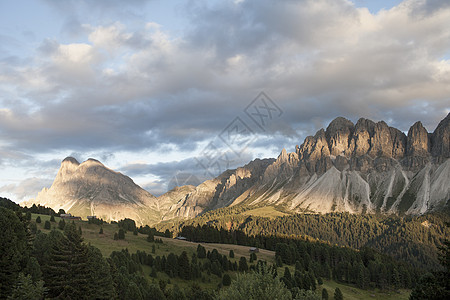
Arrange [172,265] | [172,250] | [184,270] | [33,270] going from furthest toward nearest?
[172,250], [172,265], [184,270], [33,270]

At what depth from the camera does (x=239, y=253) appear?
156 m

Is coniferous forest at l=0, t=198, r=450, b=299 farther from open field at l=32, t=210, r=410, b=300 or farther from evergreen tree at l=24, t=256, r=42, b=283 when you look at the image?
open field at l=32, t=210, r=410, b=300

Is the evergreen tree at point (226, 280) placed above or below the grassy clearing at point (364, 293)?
above

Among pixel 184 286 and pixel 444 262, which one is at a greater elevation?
pixel 444 262

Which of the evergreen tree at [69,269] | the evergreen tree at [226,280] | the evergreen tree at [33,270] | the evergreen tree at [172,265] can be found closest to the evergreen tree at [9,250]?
the evergreen tree at [33,270]

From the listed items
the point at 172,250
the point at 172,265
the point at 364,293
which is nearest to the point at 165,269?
the point at 172,265

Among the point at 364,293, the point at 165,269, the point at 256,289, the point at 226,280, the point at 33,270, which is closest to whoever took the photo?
the point at 256,289

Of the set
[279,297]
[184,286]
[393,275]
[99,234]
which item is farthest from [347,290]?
[279,297]

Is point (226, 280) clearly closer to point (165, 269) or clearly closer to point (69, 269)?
point (165, 269)

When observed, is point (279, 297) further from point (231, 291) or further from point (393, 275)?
point (393, 275)

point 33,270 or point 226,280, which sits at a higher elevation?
point 33,270

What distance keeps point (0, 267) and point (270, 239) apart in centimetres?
15610

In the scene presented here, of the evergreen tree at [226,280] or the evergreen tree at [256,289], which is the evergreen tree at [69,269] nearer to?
the evergreen tree at [256,289]

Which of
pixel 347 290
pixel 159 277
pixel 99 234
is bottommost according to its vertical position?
pixel 347 290
